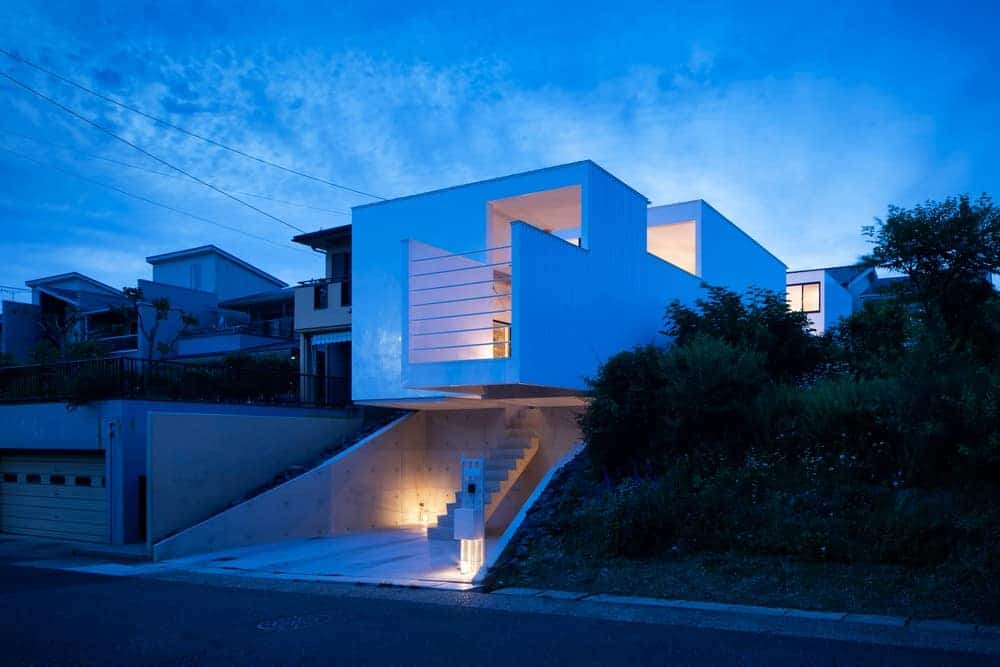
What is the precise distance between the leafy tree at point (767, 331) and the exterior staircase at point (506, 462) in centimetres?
391

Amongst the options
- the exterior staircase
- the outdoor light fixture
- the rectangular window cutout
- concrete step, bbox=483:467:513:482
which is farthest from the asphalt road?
the rectangular window cutout

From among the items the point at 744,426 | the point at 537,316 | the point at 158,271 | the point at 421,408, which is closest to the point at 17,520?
the point at 421,408

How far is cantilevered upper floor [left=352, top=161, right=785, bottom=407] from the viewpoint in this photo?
1487 centimetres

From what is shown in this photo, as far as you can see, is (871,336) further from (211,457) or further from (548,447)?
(211,457)

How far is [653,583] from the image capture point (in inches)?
402

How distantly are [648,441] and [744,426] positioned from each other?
1.57 meters

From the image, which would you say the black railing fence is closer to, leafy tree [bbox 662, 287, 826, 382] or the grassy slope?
leafy tree [bbox 662, 287, 826, 382]

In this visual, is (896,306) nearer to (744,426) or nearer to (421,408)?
(744,426)

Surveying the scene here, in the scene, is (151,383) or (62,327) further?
(62,327)

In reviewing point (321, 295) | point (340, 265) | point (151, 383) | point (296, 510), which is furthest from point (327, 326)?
point (296, 510)

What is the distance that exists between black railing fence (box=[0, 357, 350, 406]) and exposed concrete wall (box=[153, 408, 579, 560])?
2.45 m

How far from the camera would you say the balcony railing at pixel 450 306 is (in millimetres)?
16094

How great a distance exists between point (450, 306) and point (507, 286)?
2.35m

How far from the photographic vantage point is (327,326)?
22984 millimetres
